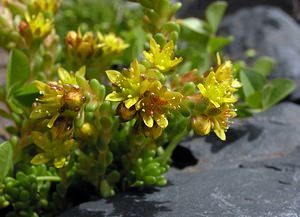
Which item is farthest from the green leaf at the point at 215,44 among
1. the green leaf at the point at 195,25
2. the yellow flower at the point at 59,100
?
the yellow flower at the point at 59,100

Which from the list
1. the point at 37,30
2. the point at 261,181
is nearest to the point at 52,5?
the point at 37,30

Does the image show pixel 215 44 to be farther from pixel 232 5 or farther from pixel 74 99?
pixel 232 5

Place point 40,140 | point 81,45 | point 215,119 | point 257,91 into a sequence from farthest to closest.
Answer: point 257,91, point 81,45, point 40,140, point 215,119

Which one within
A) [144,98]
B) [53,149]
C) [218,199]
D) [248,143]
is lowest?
[218,199]

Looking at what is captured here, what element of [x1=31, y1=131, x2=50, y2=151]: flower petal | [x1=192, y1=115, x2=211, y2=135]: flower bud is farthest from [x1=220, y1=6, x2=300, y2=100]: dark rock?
[x1=31, y1=131, x2=50, y2=151]: flower petal

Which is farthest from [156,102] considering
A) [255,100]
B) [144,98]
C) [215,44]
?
[215,44]

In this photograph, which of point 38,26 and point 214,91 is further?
point 38,26

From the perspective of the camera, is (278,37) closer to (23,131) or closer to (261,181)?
(261,181)
